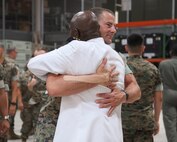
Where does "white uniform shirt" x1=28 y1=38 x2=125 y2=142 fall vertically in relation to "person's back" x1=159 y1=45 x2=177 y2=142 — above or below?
above

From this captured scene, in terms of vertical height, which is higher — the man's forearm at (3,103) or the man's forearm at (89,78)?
the man's forearm at (89,78)

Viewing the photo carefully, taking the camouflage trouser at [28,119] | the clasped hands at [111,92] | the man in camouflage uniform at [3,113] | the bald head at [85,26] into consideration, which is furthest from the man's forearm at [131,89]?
the camouflage trouser at [28,119]

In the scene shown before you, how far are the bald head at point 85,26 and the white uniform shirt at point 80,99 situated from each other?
37 millimetres

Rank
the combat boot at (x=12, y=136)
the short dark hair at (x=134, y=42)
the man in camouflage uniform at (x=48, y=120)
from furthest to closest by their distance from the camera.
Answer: the combat boot at (x=12, y=136) < the short dark hair at (x=134, y=42) < the man in camouflage uniform at (x=48, y=120)

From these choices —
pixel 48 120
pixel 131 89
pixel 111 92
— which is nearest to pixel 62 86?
pixel 111 92

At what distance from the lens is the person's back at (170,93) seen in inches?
198

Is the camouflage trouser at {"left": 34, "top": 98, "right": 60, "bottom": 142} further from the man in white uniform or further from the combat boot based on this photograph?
the combat boot

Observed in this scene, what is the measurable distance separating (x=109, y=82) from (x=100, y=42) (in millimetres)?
185

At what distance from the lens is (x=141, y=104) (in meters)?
3.41

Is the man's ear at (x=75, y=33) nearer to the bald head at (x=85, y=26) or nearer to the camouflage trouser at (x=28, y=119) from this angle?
the bald head at (x=85, y=26)

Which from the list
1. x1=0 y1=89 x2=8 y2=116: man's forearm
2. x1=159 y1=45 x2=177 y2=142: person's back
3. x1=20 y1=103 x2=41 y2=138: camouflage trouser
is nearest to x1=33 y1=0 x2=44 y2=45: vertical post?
x1=20 y1=103 x2=41 y2=138: camouflage trouser

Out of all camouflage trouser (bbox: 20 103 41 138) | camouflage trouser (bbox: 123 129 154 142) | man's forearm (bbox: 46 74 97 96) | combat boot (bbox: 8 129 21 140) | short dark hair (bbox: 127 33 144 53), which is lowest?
combat boot (bbox: 8 129 21 140)

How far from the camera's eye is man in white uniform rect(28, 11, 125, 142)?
1.67 meters

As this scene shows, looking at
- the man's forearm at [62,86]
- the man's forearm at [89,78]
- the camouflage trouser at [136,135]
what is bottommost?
the camouflage trouser at [136,135]
